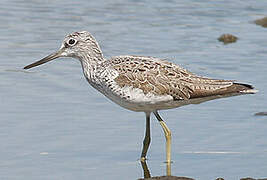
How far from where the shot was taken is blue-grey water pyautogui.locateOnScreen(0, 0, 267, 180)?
9836 mm

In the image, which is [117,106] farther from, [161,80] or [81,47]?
[161,80]

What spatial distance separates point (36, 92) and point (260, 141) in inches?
139

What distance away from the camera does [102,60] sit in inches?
408

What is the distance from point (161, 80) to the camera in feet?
32.8

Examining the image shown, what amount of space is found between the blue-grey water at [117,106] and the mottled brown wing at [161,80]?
0.81 meters

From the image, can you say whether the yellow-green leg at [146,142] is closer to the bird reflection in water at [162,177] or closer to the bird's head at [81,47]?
the bird reflection in water at [162,177]

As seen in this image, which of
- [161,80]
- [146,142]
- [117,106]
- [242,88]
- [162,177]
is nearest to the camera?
[162,177]

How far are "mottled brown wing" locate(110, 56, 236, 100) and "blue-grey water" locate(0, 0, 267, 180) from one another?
31.9 inches

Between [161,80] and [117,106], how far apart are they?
203cm

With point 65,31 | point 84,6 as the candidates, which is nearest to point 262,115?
point 65,31

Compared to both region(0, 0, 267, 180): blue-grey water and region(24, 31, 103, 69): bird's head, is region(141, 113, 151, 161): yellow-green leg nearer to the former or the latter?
region(0, 0, 267, 180): blue-grey water

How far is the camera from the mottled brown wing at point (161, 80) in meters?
9.90

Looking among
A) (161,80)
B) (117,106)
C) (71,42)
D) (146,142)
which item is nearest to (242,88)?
(161,80)

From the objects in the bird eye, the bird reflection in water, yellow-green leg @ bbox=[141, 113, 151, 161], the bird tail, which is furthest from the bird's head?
the bird tail
